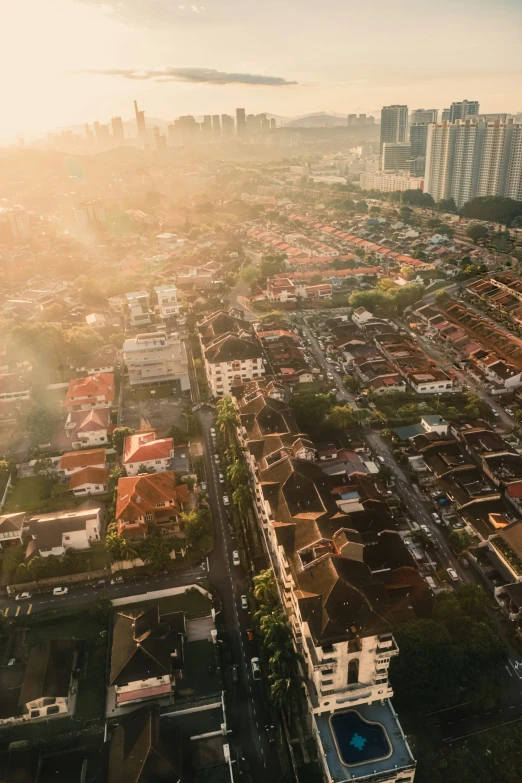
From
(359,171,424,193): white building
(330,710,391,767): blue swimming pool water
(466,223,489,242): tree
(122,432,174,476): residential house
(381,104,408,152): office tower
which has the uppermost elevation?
(381,104,408,152): office tower

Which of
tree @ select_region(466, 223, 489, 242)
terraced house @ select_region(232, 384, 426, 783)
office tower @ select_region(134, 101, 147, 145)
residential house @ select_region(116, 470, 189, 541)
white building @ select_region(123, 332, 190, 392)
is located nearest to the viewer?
terraced house @ select_region(232, 384, 426, 783)

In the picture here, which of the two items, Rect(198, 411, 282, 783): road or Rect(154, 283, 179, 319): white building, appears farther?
Rect(154, 283, 179, 319): white building

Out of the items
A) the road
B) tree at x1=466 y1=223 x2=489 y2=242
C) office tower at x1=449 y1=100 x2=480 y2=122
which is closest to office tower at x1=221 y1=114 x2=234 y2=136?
office tower at x1=449 y1=100 x2=480 y2=122

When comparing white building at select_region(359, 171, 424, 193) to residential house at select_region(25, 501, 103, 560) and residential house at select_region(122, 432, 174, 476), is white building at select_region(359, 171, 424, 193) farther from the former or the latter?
residential house at select_region(25, 501, 103, 560)

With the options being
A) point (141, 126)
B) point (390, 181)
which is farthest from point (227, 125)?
point (390, 181)

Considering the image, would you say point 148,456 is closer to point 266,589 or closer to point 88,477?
point 88,477

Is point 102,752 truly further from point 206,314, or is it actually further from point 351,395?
point 206,314

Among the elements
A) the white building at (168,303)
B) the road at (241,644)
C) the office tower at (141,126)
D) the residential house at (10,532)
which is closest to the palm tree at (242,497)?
the road at (241,644)
